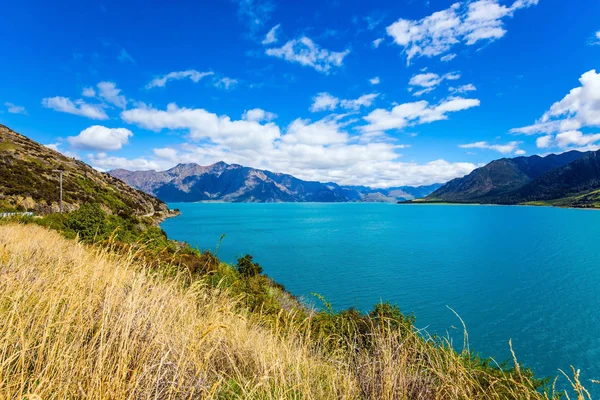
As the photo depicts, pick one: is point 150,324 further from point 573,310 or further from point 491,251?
point 491,251

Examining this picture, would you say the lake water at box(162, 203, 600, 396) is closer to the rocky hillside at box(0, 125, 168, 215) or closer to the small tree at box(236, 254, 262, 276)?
the small tree at box(236, 254, 262, 276)

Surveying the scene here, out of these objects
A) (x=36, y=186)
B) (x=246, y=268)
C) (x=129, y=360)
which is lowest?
(x=246, y=268)

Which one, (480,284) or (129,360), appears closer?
(129,360)

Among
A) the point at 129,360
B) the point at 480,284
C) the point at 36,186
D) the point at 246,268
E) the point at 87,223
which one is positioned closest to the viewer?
the point at 129,360

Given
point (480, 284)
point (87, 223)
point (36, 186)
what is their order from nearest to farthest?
point (87, 223) → point (480, 284) → point (36, 186)

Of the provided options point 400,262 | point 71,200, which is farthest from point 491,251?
point 71,200

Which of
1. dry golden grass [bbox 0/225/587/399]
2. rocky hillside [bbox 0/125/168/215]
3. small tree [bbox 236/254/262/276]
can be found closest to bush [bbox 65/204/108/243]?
small tree [bbox 236/254/262/276]

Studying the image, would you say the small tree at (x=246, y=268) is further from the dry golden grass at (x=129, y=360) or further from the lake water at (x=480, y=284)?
the dry golden grass at (x=129, y=360)

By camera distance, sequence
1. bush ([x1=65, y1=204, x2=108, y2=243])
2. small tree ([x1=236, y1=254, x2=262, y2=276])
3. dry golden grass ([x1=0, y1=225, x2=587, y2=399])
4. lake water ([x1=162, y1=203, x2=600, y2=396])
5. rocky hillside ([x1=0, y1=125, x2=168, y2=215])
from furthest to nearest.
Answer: rocky hillside ([x1=0, y1=125, x2=168, y2=215])
small tree ([x1=236, y1=254, x2=262, y2=276])
lake water ([x1=162, y1=203, x2=600, y2=396])
bush ([x1=65, y1=204, x2=108, y2=243])
dry golden grass ([x1=0, y1=225, x2=587, y2=399])

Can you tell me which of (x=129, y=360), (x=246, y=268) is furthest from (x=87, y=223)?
(x=129, y=360)

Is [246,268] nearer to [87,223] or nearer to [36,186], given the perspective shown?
[87,223]

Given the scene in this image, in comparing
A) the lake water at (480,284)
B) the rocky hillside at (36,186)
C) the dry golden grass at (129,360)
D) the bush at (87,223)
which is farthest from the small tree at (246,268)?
the rocky hillside at (36,186)

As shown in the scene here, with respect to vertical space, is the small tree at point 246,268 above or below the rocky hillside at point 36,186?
below

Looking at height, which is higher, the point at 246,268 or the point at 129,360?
the point at 129,360
